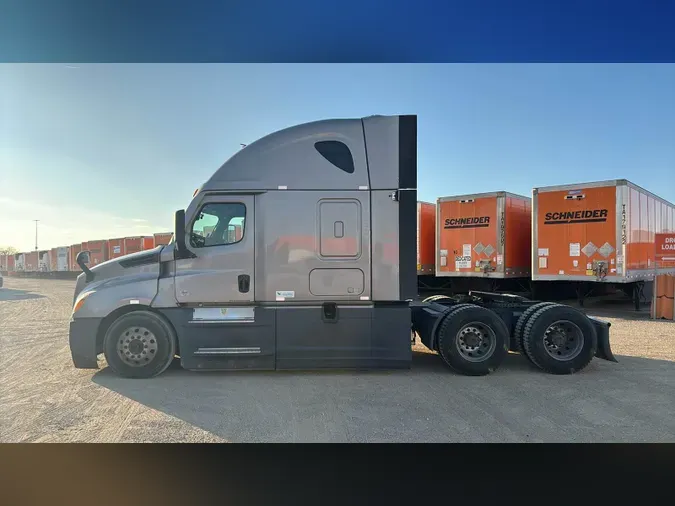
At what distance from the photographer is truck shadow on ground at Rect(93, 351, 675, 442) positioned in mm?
4297

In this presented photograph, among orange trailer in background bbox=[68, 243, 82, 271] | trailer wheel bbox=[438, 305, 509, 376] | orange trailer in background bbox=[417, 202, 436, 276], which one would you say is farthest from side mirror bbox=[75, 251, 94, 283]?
orange trailer in background bbox=[68, 243, 82, 271]

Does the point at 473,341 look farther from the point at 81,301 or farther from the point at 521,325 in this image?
the point at 81,301

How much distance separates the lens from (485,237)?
14.2m

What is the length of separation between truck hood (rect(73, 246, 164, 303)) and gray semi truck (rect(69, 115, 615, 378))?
0.03m

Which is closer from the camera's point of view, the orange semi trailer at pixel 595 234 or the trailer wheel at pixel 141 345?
the trailer wheel at pixel 141 345

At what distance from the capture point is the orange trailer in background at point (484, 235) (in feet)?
45.6

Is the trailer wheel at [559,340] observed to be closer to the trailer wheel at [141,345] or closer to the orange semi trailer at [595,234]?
the trailer wheel at [141,345]

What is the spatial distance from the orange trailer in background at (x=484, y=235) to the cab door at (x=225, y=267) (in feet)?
33.1

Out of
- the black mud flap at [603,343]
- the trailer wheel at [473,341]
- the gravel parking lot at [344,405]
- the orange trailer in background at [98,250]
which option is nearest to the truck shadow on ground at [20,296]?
the orange trailer in background at [98,250]

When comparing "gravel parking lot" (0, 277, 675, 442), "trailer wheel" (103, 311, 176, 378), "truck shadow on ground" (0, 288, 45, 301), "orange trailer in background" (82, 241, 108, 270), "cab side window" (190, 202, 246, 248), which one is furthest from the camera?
"orange trailer in background" (82, 241, 108, 270)

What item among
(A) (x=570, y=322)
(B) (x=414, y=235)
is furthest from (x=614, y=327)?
(B) (x=414, y=235)

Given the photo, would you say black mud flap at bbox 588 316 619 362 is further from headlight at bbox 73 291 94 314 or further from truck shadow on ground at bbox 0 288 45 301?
truck shadow on ground at bbox 0 288 45 301

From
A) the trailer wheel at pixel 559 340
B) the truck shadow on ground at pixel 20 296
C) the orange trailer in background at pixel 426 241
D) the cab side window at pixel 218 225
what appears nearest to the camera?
the cab side window at pixel 218 225

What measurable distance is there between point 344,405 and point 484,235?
10681mm
